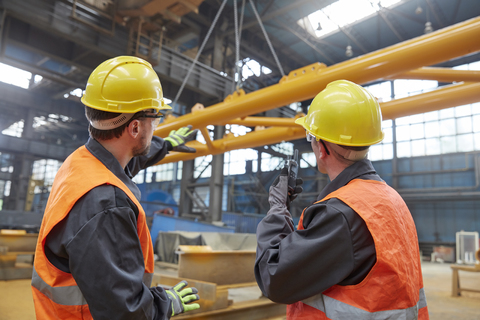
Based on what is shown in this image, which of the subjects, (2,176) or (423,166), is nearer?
(423,166)

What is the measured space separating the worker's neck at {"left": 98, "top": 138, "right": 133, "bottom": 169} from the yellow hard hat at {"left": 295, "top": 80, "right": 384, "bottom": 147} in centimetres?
98

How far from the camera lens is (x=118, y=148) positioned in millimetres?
1730

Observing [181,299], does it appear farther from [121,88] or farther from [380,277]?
[121,88]

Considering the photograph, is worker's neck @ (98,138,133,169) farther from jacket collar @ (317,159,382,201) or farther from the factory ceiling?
the factory ceiling

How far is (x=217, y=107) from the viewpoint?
15.6 ft

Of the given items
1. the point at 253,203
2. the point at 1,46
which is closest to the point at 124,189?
the point at 1,46

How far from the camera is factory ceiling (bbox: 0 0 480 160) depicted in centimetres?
819

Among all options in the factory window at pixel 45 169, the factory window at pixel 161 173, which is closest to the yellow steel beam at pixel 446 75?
the factory window at pixel 161 173

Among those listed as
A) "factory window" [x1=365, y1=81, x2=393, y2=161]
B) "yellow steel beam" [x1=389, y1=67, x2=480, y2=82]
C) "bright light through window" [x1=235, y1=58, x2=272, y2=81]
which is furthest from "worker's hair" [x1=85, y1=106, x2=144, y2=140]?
"factory window" [x1=365, y1=81, x2=393, y2=161]

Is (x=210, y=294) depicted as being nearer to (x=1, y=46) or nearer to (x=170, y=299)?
(x=170, y=299)

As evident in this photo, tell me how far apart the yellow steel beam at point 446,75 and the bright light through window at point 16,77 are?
59.9ft

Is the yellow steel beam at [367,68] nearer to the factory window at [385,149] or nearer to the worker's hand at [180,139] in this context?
the worker's hand at [180,139]

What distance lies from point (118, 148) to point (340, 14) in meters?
Result: 14.7

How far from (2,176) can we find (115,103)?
84.4 ft
